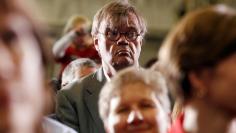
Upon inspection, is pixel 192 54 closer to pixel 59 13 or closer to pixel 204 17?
pixel 204 17

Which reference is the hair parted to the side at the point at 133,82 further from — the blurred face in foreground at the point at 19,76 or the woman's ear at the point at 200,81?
the blurred face in foreground at the point at 19,76

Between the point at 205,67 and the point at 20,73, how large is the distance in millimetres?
418

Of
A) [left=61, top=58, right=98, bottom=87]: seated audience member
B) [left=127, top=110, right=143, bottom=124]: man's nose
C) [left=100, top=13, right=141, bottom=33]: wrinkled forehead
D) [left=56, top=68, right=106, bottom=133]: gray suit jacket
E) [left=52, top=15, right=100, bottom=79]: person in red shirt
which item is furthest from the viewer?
[left=52, top=15, right=100, bottom=79]: person in red shirt

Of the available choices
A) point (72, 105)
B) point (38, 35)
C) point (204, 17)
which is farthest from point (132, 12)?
point (38, 35)

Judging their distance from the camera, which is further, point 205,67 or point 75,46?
point 75,46

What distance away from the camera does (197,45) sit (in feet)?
3.29

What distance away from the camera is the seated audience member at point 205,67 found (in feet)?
3.18

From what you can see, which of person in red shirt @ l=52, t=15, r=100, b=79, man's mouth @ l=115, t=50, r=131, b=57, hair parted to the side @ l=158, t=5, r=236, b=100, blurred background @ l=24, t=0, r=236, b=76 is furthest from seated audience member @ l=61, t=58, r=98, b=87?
blurred background @ l=24, t=0, r=236, b=76

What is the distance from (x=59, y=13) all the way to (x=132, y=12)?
384 cm

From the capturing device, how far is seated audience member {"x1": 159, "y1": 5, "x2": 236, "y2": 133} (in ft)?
3.18

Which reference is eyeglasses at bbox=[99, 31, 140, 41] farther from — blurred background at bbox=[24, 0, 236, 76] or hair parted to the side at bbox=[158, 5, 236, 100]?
blurred background at bbox=[24, 0, 236, 76]

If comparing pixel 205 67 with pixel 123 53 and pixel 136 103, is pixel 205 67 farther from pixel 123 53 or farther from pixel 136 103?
pixel 123 53

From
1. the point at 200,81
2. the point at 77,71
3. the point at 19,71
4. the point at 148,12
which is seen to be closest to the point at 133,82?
the point at 200,81

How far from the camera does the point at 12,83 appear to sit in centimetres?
68
